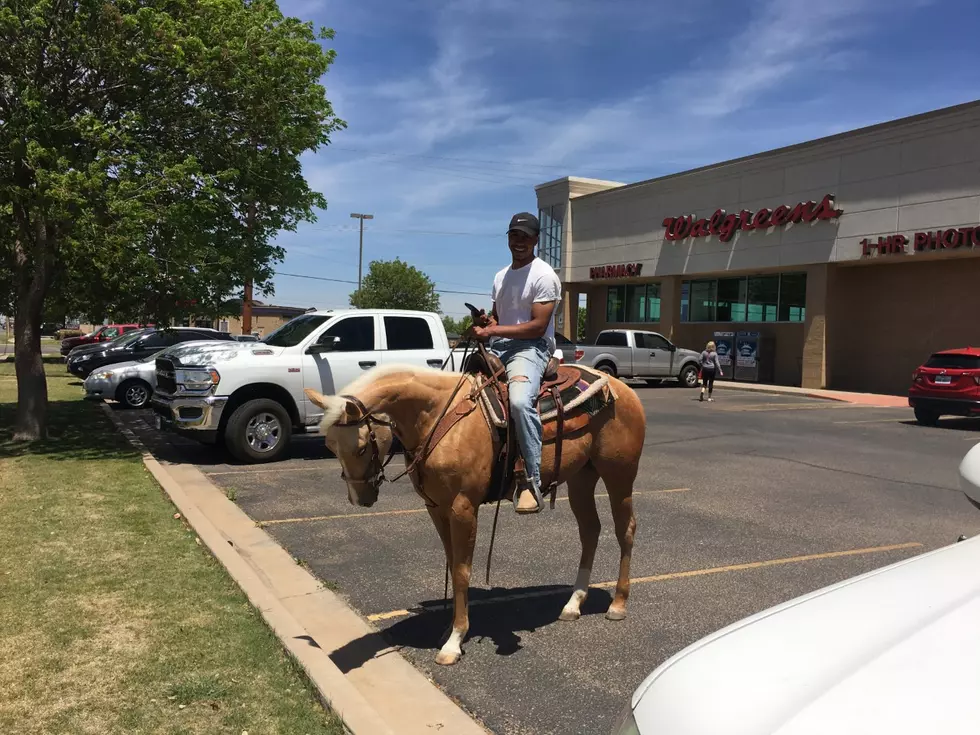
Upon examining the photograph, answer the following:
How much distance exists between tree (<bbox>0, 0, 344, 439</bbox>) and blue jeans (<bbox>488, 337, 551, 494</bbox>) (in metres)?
6.99

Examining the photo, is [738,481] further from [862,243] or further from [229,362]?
[862,243]


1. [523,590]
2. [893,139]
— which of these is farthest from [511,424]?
[893,139]

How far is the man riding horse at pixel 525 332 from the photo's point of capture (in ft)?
13.8

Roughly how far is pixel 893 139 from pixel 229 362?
2215 centimetres

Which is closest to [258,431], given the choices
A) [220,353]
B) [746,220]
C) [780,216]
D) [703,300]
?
[220,353]

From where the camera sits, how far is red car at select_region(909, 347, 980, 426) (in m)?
15.6

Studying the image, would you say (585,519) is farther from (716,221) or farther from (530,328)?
(716,221)

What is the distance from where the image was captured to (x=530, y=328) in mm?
4285

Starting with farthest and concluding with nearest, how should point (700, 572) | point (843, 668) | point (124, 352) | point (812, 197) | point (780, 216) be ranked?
point (780, 216) → point (812, 197) → point (124, 352) → point (700, 572) → point (843, 668)

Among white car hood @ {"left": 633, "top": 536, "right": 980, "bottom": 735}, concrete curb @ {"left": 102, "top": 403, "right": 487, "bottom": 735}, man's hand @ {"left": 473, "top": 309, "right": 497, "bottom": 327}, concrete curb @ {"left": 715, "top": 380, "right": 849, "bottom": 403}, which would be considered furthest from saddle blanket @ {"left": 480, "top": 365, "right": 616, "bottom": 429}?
concrete curb @ {"left": 715, "top": 380, "right": 849, "bottom": 403}

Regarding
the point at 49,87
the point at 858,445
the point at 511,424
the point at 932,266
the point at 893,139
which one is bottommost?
the point at 858,445

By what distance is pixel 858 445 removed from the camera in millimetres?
13023

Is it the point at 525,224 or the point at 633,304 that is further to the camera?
the point at 633,304

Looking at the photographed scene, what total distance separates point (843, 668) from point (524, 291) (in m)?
3.05
